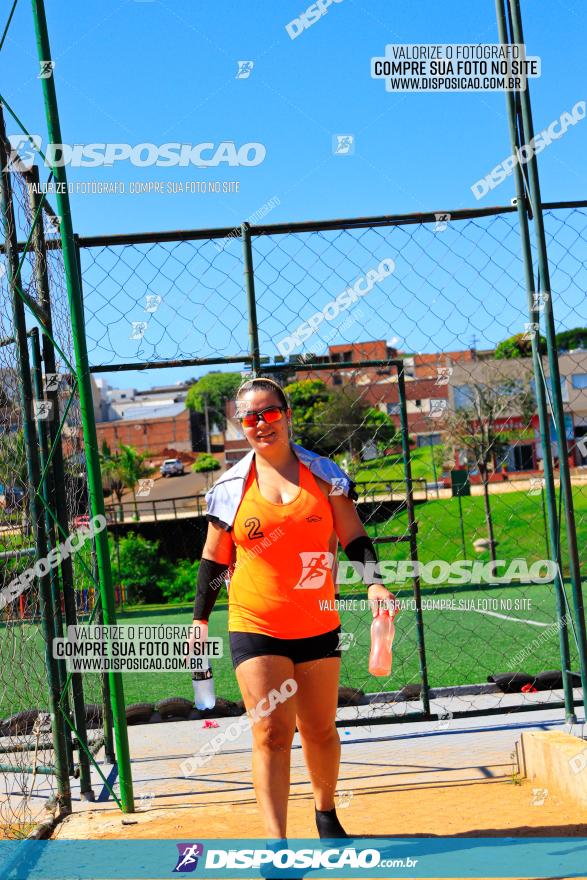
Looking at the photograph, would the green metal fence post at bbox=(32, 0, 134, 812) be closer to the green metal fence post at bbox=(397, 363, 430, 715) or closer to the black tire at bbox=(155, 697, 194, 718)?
the green metal fence post at bbox=(397, 363, 430, 715)

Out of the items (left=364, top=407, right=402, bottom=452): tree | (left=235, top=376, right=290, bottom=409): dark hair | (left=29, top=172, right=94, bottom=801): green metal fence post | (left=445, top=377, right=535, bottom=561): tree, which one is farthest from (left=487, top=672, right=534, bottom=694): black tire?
(left=445, top=377, right=535, bottom=561): tree

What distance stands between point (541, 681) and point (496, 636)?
4.79 m

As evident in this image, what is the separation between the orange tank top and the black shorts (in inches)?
0.9

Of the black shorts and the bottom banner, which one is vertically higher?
the black shorts

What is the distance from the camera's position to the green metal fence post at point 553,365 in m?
5.03

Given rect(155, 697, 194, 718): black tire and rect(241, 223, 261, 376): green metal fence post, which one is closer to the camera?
rect(241, 223, 261, 376): green metal fence post

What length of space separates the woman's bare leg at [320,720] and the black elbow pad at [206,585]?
0.50 meters

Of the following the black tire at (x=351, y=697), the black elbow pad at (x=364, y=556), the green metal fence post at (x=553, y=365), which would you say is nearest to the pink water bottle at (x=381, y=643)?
the black elbow pad at (x=364, y=556)

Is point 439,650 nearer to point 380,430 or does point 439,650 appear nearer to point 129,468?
point 380,430

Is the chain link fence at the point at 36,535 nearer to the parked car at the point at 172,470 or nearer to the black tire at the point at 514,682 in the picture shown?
the black tire at the point at 514,682

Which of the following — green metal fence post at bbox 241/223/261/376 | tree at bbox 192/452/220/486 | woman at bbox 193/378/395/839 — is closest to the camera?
woman at bbox 193/378/395/839

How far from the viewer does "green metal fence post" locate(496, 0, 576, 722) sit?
17.2ft

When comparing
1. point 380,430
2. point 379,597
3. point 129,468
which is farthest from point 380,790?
point 129,468

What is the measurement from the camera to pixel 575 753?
169 inches
